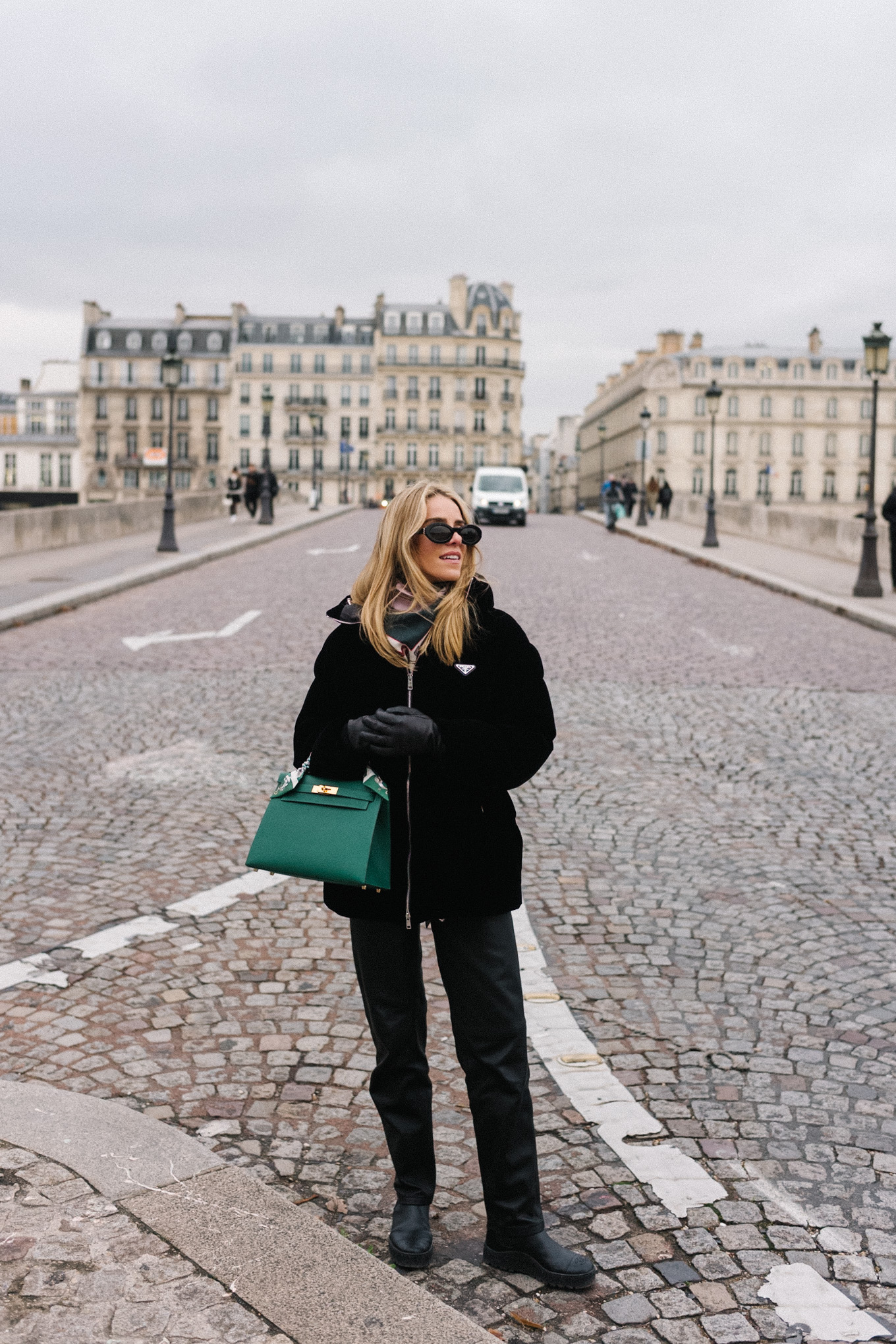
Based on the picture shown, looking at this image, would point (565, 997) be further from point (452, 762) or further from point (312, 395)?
point (312, 395)

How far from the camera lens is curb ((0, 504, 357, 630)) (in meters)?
15.0

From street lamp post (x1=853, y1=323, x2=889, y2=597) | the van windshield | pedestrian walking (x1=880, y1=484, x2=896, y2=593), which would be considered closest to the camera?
street lamp post (x1=853, y1=323, x2=889, y2=597)

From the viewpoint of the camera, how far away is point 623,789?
7.58 meters

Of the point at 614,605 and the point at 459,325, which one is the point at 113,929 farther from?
the point at 459,325

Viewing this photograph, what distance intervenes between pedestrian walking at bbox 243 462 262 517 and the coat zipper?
121ft

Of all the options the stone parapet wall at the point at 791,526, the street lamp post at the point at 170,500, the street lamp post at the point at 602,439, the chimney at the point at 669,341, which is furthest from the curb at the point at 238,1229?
the chimney at the point at 669,341

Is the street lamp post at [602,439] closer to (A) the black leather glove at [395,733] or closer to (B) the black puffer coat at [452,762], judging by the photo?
(B) the black puffer coat at [452,762]

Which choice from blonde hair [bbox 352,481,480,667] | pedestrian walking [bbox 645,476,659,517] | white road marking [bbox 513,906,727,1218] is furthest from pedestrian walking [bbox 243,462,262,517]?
blonde hair [bbox 352,481,480,667]

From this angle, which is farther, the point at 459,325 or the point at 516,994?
the point at 459,325

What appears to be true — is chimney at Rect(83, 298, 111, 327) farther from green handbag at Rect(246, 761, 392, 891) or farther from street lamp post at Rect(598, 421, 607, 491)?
green handbag at Rect(246, 761, 392, 891)

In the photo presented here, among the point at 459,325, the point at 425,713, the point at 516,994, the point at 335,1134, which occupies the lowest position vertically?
the point at 335,1134

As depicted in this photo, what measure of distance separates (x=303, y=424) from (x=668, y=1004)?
10608cm

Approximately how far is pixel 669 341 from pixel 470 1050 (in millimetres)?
110761

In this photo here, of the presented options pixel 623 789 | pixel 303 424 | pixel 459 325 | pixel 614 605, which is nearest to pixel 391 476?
pixel 303 424
